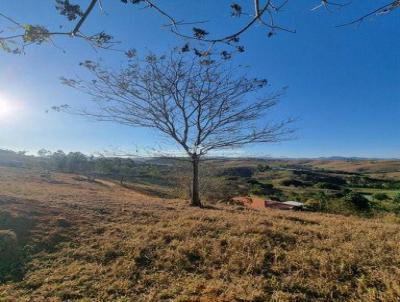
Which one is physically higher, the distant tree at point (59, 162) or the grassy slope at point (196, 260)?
the distant tree at point (59, 162)

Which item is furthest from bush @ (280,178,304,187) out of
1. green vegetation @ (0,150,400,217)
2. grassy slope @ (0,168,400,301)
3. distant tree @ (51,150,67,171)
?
grassy slope @ (0,168,400,301)

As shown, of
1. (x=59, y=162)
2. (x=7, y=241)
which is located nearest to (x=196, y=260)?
(x=7, y=241)

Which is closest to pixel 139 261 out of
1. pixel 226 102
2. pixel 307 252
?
pixel 307 252

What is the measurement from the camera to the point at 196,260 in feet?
18.9

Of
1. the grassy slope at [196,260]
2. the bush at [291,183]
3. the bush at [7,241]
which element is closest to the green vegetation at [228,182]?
the bush at [291,183]

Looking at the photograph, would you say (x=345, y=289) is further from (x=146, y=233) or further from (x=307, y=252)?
(x=146, y=233)

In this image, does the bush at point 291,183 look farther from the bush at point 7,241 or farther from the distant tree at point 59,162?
the bush at point 7,241

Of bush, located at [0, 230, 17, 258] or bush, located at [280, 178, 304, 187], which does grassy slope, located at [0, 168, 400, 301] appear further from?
bush, located at [280, 178, 304, 187]

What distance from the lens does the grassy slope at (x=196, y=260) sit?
183 inches

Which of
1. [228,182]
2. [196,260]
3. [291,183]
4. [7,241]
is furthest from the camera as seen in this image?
[291,183]

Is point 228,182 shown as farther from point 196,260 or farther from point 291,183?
point 291,183

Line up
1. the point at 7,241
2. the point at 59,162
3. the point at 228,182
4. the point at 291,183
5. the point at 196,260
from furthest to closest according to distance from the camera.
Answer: the point at 291,183, the point at 59,162, the point at 228,182, the point at 7,241, the point at 196,260

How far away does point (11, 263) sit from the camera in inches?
228

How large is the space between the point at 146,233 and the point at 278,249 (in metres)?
2.70
